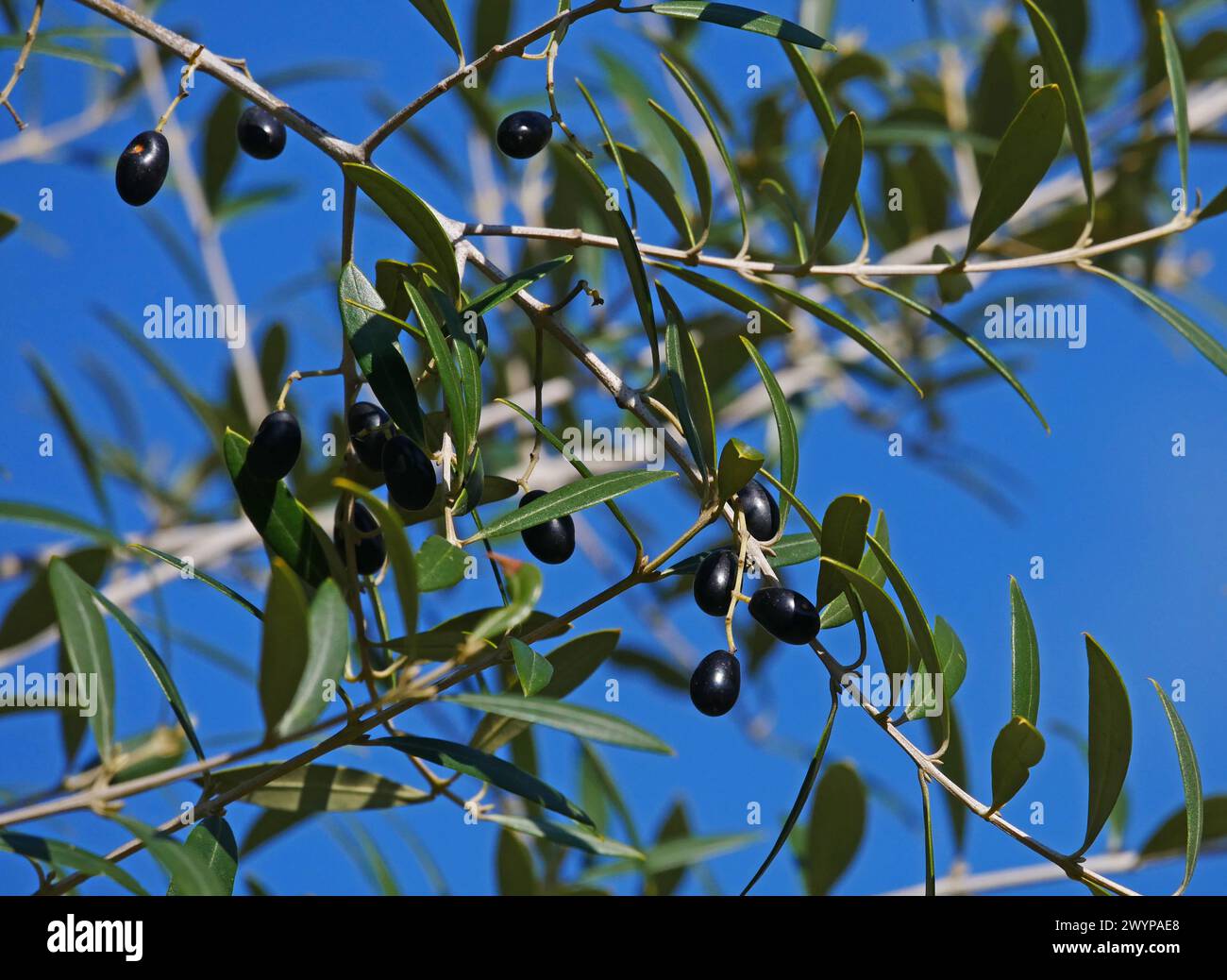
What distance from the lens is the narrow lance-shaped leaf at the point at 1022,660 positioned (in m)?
1.06

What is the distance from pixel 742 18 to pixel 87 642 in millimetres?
764

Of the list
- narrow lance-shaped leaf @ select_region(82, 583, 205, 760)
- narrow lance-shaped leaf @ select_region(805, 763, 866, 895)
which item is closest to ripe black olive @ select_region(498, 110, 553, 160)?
narrow lance-shaped leaf @ select_region(82, 583, 205, 760)

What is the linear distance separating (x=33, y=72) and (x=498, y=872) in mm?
1826

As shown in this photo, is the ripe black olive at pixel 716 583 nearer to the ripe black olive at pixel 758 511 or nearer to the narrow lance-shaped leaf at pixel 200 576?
the ripe black olive at pixel 758 511

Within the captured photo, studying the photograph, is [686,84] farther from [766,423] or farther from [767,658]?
[767,658]

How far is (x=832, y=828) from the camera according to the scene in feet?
5.44

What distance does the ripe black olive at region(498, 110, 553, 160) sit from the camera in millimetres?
1130

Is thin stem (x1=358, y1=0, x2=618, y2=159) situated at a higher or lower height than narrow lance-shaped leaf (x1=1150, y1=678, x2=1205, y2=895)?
higher

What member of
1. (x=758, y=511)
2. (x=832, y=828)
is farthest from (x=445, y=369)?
(x=832, y=828)

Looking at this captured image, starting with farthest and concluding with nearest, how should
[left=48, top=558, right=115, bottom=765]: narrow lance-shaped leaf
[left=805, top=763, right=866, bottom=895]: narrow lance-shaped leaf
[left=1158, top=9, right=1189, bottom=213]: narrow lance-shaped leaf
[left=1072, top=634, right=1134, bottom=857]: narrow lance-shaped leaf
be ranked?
[left=805, top=763, right=866, bottom=895]: narrow lance-shaped leaf, [left=1158, top=9, right=1189, bottom=213]: narrow lance-shaped leaf, [left=1072, top=634, right=1134, bottom=857]: narrow lance-shaped leaf, [left=48, top=558, right=115, bottom=765]: narrow lance-shaped leaf

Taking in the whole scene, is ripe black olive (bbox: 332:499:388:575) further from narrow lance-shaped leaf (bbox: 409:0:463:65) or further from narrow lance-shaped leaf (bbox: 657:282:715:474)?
narrow lance-shaped leaf (bbox: 409:0:463:65)

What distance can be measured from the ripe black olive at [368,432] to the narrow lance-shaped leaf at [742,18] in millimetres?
445

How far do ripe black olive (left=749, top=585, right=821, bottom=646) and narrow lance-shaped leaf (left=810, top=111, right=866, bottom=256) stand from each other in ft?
1.53
